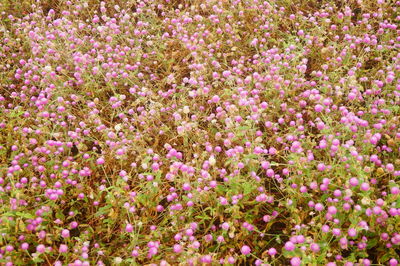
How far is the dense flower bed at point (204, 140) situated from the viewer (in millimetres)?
2391

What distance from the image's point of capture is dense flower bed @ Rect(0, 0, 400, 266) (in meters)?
2.39

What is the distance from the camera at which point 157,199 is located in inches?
109

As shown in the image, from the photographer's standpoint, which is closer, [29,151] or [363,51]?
[29,151]

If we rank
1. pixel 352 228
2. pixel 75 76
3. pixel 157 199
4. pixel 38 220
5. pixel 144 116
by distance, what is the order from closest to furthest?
pixel 352 228 < pixel 38 220 < pixel 157 199 < pixel 144 116 < pixel 75 76

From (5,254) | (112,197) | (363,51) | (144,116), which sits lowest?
(5,254)

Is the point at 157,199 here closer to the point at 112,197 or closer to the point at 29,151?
the point at 112,197

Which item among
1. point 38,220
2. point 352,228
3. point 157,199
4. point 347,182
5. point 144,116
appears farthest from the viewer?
point 144,116

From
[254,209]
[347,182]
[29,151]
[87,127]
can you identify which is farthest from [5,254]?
[347,182]

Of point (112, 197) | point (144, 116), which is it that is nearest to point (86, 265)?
point (112, 197)

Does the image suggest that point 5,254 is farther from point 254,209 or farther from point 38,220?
point 254,209

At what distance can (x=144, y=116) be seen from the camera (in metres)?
3.28

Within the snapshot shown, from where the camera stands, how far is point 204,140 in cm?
310

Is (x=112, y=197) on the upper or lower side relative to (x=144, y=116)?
lower

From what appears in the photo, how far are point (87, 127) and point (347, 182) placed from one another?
2309 mm
